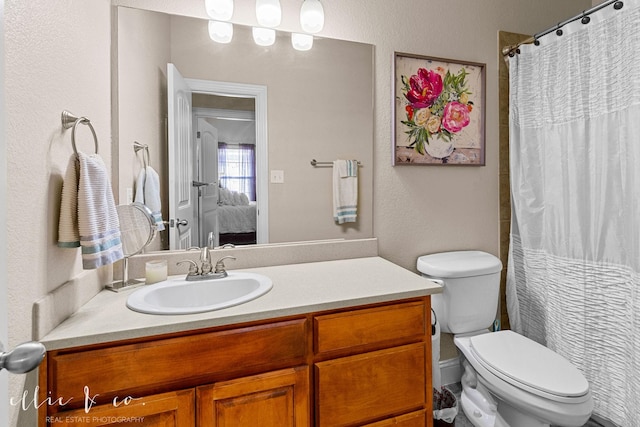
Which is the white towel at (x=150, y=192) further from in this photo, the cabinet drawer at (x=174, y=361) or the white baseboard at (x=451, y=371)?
the white baseboard at (x=451, y=371)

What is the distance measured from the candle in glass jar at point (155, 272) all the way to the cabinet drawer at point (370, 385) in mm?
726

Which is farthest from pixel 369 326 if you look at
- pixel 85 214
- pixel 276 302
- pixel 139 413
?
pixel 85 214

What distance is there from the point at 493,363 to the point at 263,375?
38.7 inches

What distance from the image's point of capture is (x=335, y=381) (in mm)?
1121

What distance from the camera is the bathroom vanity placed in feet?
2.90

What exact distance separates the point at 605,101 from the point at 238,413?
199 centimetres

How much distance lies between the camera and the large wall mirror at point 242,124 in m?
1.42

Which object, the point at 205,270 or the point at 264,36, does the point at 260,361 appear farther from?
the point at 264,36

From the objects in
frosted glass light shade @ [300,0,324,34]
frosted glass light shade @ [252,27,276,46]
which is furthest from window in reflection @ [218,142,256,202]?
frosted glass light shade @ [300,0,324,34]

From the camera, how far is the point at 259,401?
1.03 meters

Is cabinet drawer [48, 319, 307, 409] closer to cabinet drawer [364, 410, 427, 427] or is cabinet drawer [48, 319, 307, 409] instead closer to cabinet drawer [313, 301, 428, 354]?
cabinet drawer [313, 301, 428, 354]

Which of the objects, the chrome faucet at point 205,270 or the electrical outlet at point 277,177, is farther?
the electrical outlet at point 277,177

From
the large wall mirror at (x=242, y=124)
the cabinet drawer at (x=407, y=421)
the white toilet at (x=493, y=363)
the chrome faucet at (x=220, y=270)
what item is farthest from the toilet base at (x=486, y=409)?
the chrome faucet at (x=220, y=270)

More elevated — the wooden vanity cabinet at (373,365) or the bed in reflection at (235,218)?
the bed in reflection at (235,218)
